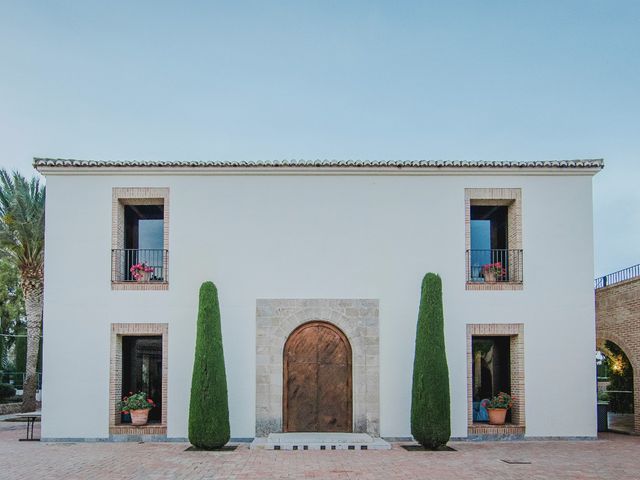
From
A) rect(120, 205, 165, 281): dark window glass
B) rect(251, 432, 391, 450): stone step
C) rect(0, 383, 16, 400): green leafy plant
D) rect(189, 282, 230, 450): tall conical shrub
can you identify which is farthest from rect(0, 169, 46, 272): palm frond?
rect(251, 432, 391, 450): stone step

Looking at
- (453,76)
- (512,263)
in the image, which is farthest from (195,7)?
(512,263)

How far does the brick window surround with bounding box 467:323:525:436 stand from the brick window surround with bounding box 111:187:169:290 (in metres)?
7.32

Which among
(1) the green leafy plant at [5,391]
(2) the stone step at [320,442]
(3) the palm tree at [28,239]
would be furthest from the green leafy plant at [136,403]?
(1) the green leafy plant at [5,391]

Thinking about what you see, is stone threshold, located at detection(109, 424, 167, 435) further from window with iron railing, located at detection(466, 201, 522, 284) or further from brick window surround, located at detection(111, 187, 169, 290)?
window with iron railing, located at detection(466, 201, 522, 284)

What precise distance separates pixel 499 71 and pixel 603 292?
271 inches

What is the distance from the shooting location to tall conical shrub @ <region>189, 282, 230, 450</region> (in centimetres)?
1288

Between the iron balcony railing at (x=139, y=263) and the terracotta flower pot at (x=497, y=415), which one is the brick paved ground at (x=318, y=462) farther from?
the iron balcony railing at (x=139, y=263)

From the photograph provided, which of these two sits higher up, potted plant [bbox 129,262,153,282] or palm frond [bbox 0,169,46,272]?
palm frond [bbox 0,169,46,272]

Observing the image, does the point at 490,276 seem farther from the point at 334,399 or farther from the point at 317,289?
the point at 334,399

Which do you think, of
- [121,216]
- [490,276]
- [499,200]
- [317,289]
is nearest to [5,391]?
Answer: [121,216]

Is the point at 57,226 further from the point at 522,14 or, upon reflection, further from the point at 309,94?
the point at 522,14

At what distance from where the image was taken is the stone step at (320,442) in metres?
12.8

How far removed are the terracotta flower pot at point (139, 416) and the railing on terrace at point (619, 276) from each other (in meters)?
12.3

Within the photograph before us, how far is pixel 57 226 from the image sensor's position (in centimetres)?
1468
